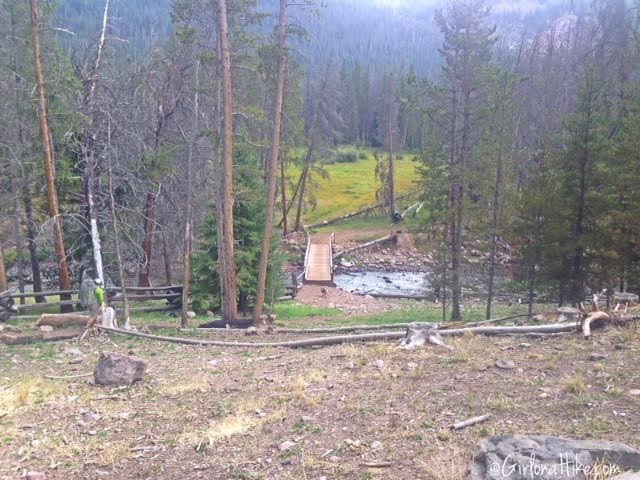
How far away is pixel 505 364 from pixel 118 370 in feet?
20.2

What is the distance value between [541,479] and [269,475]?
2750 mm

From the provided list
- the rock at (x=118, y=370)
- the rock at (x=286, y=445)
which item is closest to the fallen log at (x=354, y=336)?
the rock at (x=118, y=370)

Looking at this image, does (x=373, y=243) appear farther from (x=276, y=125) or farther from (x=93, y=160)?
(x=93, y=160)

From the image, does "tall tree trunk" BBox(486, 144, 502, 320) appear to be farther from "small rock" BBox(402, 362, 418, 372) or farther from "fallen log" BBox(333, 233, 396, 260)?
"fallen log" BBox(333, 233, 396, 260)

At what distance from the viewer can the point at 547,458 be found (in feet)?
16.4

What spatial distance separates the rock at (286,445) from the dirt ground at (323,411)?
0.08 ft

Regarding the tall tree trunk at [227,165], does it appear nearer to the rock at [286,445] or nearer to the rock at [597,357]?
the rock at [286,445]

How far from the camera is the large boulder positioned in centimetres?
482

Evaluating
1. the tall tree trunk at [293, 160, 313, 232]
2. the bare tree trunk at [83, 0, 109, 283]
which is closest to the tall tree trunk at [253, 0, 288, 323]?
the bare tree trunk at [83, 0, 109, 283]

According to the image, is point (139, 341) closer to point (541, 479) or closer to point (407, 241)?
point (541, 479)

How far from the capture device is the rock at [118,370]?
8.91 meters

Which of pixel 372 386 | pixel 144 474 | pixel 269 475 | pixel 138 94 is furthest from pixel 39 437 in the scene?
pixel 138 94

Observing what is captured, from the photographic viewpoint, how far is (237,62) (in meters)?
14.9

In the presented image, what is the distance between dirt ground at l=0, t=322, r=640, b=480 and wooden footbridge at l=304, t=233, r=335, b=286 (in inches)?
847
